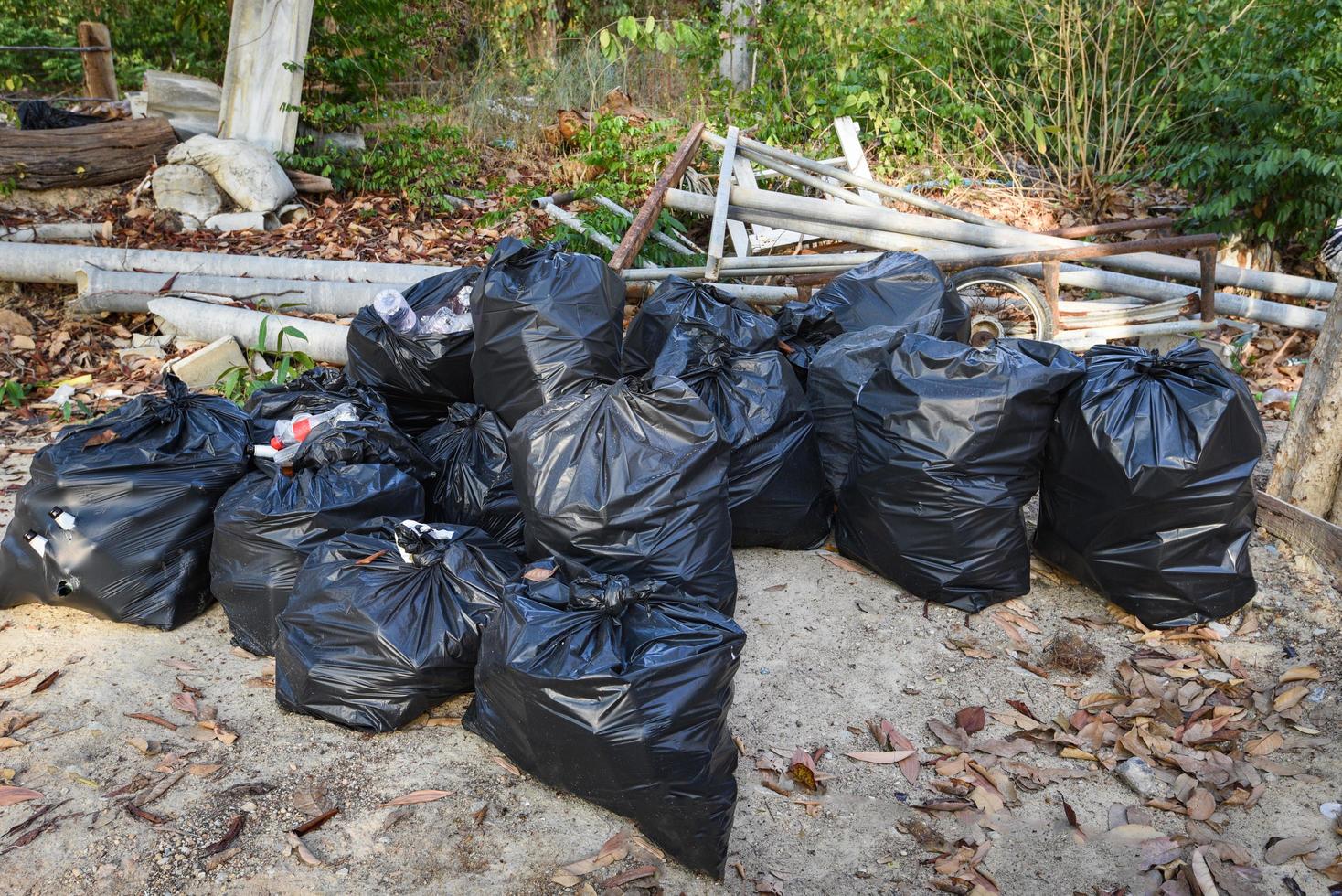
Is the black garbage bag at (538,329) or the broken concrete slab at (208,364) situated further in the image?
the broken concrete slab at (208,364)

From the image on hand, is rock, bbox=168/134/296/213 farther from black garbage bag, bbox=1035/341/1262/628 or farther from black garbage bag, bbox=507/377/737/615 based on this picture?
black garbage bag, bbox=1035/341/1262/628

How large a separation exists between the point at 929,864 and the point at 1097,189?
19.8 feet

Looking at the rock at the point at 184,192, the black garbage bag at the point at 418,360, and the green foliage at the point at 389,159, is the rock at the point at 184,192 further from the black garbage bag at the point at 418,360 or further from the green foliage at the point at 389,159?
the black garbage bag at the point at 418,360

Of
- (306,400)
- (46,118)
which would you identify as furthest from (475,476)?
(46,118)

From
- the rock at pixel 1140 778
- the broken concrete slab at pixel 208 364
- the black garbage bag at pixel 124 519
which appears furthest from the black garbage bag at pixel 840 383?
the broken concrete slab at pixel 208 364

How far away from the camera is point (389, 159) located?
775 cm

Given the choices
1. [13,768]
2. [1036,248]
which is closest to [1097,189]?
[1036,248]

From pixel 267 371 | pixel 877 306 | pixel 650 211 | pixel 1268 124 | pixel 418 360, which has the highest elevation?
pixel 1268 124

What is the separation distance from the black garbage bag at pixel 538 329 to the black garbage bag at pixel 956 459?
0.93 metres

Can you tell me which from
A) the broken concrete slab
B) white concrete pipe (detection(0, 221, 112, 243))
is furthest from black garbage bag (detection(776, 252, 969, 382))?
white concrete pipe (detection(0, 221, 112, 243))

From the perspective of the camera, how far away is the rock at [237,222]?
696 centimetres

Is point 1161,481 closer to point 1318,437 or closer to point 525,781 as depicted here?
point 1318,437

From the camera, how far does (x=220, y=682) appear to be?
2766 mm

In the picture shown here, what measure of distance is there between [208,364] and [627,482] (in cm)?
299
